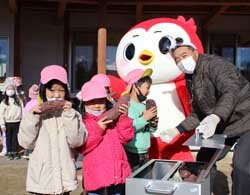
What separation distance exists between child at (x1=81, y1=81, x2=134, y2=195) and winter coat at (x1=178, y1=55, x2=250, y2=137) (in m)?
0.59

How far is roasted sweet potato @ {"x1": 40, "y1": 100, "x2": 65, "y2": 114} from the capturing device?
3139 mm

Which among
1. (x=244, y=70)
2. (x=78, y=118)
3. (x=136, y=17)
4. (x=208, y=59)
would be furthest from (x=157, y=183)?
(x=244, y=70)

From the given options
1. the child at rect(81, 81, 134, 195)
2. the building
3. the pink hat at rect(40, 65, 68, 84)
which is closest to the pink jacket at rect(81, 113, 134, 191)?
the child at rect(81, 81, 134, 195)

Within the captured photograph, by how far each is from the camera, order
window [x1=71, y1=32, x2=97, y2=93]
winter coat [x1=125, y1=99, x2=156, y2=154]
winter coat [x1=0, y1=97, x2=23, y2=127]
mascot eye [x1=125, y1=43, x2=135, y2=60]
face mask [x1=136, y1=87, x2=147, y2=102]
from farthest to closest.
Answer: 1. window [x1=71, y1=32, x2=97, y2=93]
2. winter coat [x1=0, y1=97, x2=23, y2=127]
3. mascot eye [x1=125, y1=43, x2=135, y2=60]
4. face mask [x1=136, y1=87, x2=147, y2=102]
5. winter coat [x1=125, y1=99, x2=156, y2=154]

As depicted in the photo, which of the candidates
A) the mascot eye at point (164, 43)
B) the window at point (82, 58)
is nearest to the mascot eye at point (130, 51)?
the mascot eye at point (164, 43)

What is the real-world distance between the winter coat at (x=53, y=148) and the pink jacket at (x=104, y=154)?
0.14 metres

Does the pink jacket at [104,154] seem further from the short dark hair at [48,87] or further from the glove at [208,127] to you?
the glove at [208,127]

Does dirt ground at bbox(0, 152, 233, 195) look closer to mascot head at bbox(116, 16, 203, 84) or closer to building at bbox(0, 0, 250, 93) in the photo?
mascot head at bbox(116, 16, 203, 84)

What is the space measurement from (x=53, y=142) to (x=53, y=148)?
42 millimetres

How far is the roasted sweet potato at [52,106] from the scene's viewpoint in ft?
10.3

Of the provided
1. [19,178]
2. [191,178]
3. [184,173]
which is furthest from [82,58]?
[191,178]

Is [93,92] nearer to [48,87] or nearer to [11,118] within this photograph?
[48,87]

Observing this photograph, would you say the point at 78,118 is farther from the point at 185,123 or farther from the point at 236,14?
the point at 236,14

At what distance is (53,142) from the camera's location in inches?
131
